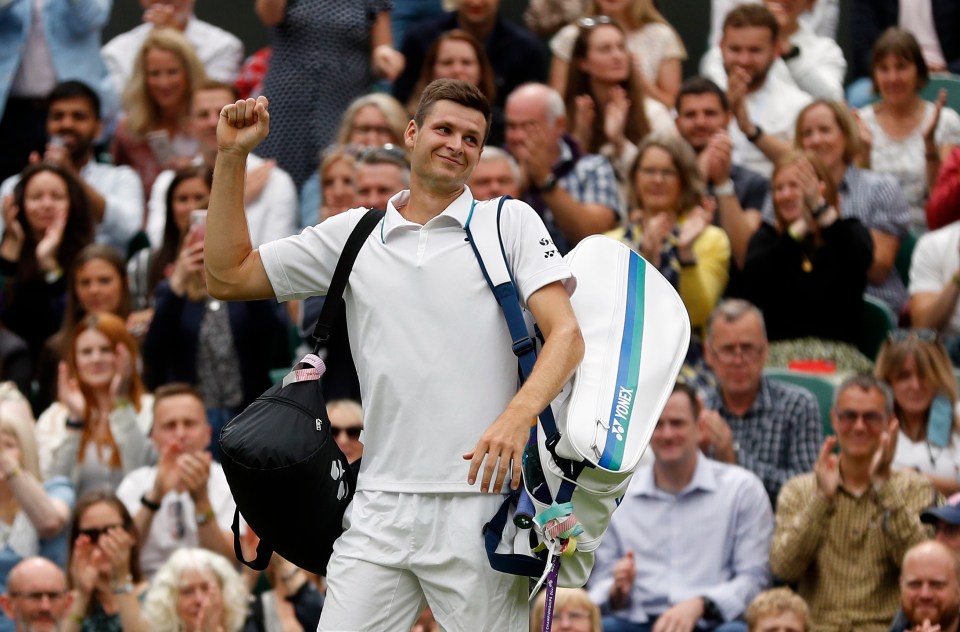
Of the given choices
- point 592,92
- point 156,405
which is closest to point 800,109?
point 592,92

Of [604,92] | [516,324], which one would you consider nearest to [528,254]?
[516,324]

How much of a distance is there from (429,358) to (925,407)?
389 centimetres

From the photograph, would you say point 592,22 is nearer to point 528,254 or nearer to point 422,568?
point 528,254

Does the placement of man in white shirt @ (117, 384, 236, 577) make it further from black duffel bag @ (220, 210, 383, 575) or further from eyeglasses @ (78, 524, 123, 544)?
black duffel bag @ (220, 210, 383, 575)

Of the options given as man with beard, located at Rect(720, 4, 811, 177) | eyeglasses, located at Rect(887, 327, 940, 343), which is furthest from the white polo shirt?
man with beard, located at Rect(720, 4, 811, 177)

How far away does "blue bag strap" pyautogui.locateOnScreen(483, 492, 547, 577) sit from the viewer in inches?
186

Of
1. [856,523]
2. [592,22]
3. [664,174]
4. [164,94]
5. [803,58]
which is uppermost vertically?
[592,22]

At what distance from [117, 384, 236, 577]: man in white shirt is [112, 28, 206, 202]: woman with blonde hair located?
268 centimetres

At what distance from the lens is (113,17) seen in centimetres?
1363

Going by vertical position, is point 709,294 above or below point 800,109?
below

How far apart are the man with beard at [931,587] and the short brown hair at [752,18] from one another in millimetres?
4124

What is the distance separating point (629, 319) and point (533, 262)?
0.35 m

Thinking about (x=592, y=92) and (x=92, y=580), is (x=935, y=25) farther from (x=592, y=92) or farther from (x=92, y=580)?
(x=92, y=580)

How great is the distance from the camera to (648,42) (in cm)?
1130
